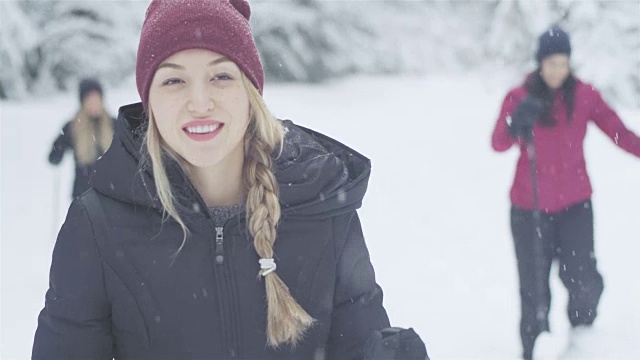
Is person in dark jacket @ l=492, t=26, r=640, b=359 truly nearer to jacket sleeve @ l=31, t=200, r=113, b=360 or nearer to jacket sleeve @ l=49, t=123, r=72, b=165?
jacket sleeve @ l=31, t=200, r=113, b=360

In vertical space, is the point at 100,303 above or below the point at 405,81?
below

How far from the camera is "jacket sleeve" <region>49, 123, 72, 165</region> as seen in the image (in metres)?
7.55

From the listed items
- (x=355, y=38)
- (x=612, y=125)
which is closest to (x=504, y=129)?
(x=612, y=125)

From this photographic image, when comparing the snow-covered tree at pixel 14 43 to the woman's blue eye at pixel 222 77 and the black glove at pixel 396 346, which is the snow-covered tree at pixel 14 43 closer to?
the woman's blue eye at pixel 222 77

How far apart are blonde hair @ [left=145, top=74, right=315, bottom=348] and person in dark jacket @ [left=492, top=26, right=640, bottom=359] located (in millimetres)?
3120

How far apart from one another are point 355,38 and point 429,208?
752cm

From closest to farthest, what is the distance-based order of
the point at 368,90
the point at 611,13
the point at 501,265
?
the point at 501,265 → the point at 611,13 → the point at 368,90

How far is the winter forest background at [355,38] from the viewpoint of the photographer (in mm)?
15539

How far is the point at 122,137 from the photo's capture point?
202 cm

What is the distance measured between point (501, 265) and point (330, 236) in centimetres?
662

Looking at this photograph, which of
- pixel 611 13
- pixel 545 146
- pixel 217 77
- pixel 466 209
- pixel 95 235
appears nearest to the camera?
pixel 95 235

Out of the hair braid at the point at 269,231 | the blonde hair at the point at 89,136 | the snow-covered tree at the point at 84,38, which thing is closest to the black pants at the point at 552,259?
the hair braid at the point at 269,231

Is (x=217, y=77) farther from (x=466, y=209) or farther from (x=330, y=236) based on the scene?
(x=466, y=209)

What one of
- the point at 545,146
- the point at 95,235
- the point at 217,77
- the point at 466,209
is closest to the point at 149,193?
the point at 95,235
